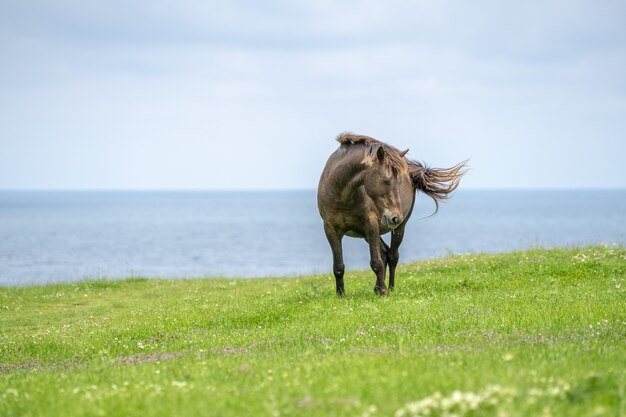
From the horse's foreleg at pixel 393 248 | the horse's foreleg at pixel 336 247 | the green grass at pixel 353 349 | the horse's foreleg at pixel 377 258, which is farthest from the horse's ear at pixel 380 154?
the horse's foreleg at pixel 393 248

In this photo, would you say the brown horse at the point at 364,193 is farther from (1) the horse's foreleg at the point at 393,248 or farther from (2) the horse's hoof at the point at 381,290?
(1) the horse's foreleg at the point at 393,248

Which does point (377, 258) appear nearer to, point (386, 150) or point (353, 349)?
point (386, 150)

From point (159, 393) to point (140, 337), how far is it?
23.1 feet

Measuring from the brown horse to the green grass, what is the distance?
5.11ft

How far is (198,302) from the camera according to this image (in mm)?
22047

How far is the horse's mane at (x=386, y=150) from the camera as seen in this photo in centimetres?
1697

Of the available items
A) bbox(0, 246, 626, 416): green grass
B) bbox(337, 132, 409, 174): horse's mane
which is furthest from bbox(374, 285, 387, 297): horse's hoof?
bbox(337, 132, 409, 174): horse's mane

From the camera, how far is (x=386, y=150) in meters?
17.1

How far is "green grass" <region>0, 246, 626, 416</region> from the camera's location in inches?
308

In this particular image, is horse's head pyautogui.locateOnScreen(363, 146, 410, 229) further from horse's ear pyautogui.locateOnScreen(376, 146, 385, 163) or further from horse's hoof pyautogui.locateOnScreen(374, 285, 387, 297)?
horse's hoof pyautogui.locateOnScreen(374, 285, 387, 297)

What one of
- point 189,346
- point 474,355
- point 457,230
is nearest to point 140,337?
point 189,346

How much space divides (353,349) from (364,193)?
22.1 ft

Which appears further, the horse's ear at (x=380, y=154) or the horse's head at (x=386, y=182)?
the horse's ear at (x=380, y=154)

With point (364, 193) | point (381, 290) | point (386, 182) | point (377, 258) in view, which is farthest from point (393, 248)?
point (386, 182)
